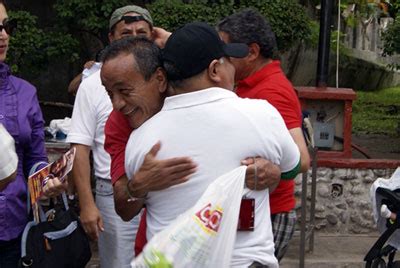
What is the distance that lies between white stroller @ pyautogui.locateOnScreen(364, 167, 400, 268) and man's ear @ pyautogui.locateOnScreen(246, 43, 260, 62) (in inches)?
74.9

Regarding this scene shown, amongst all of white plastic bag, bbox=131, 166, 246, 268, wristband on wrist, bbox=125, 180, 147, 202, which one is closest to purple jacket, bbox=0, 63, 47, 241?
wristband on wrist, bbox=125, 180, 147, 202

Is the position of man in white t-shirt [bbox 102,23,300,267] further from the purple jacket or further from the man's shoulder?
the man's shoulder

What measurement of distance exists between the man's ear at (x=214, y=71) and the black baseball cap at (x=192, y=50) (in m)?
0.01

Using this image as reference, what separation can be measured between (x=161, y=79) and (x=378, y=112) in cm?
1284

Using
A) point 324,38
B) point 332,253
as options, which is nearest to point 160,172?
point 332,253

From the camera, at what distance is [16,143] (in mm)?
3441

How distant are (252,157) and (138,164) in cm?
38

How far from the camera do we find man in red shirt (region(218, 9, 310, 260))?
3260mm

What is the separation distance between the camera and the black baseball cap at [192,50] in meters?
2.59

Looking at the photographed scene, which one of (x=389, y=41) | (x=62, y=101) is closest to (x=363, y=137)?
(x=389, y=41)

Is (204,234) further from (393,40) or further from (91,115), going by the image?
(393,40)

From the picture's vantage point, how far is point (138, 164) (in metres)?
2.66

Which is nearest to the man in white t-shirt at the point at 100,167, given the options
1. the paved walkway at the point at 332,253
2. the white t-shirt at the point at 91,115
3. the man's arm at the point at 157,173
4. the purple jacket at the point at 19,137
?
the white t-shirt at the point at 91,115

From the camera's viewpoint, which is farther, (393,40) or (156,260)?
(393,40)
